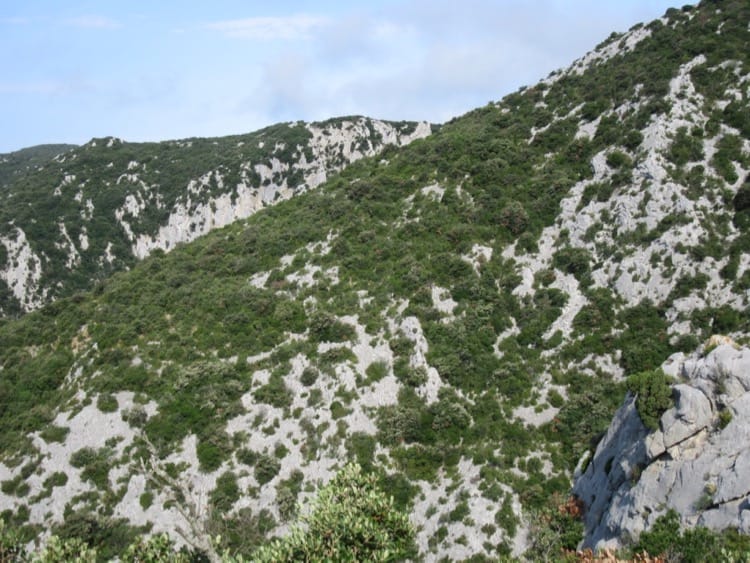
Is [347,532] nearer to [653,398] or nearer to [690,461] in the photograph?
[690,461]

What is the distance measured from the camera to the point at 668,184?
43.9 meters

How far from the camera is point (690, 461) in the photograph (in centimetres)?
2059

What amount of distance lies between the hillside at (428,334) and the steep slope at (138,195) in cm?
8117

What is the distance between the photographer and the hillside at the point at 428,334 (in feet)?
101

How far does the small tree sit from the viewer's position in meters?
17.0

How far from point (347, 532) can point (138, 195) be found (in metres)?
153

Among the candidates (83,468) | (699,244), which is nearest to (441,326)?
(699,244)

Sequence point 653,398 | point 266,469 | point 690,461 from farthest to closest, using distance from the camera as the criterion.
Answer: point 266,469 < point 653,398 < point 690,461

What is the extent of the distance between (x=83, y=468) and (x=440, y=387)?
25892 millimetres

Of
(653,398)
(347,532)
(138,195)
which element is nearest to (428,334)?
(653,398)

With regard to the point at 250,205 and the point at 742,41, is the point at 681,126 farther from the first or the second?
the point at 250,205

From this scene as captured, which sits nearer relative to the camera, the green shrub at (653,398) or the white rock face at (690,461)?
the white rock face at (690,461)

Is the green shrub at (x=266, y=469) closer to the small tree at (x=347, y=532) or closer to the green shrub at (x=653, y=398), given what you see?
the small tree at (x=347, y=532)

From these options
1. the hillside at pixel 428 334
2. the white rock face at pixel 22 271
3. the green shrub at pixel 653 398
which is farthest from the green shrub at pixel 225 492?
the white rock face at pixel 22 271
